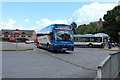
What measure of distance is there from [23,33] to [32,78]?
136583 mm

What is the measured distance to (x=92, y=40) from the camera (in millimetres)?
42750

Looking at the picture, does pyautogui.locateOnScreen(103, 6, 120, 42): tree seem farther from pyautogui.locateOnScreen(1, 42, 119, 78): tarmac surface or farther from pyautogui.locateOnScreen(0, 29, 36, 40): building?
pyautogui.locateOnScreen(0, 29, 36, 40): building

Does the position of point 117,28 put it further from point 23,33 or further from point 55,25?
point 23,33

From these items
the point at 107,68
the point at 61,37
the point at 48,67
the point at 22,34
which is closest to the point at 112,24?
the point at 61,37

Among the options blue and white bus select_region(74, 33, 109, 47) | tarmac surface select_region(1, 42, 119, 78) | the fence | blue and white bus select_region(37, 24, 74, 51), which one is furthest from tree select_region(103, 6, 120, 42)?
the fence

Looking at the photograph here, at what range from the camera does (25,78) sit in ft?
24.5

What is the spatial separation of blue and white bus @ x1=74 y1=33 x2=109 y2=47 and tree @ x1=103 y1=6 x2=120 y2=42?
27.5 metres

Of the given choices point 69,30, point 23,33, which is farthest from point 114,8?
point 23,33

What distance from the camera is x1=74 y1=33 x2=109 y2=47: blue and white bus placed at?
138ft

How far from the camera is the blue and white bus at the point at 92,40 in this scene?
42094 mm

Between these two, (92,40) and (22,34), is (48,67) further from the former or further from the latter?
(22,34)

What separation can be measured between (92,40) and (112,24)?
103 feet

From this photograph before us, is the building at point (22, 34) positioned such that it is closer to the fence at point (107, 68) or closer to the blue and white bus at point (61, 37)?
the blue and white bus at point (61, 37)

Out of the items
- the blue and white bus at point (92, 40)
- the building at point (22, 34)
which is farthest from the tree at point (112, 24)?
the building at point (22, 34)
